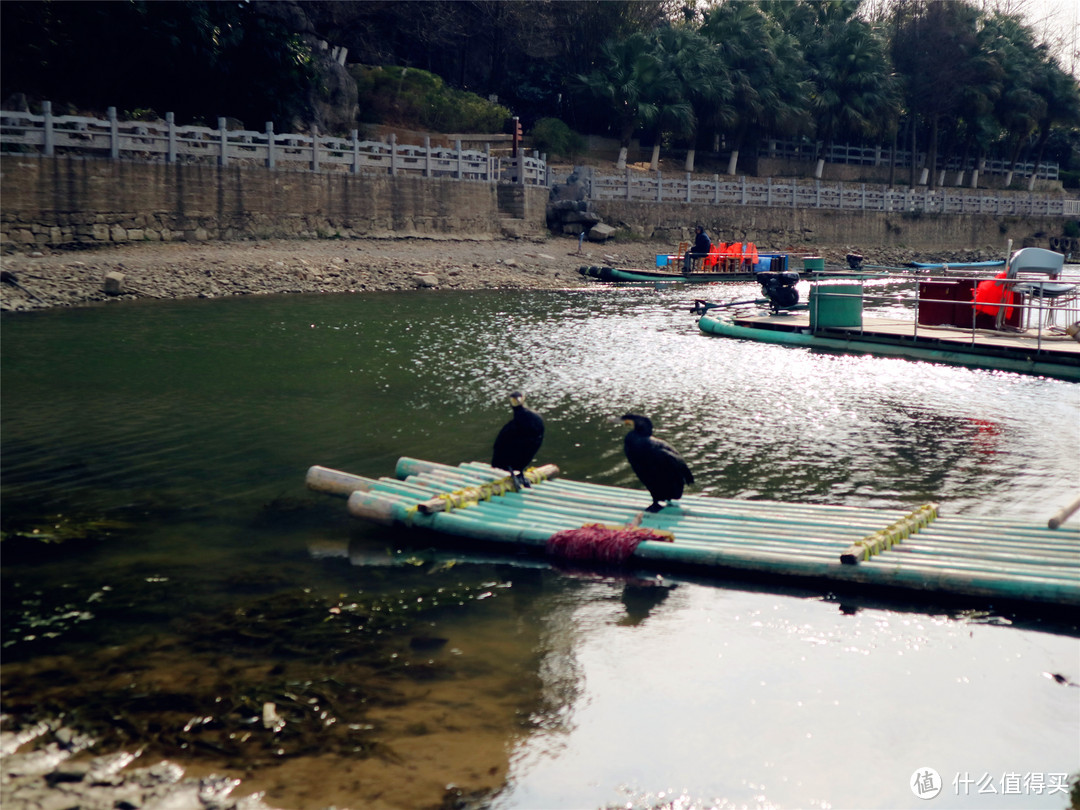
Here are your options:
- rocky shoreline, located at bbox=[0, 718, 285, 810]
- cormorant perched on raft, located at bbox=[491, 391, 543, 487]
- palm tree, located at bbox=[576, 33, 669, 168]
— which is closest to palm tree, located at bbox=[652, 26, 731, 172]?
palm tree, located at bbox=[576, 33, 669, 168]

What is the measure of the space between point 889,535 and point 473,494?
384 centimetres

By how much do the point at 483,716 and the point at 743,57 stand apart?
5321cm

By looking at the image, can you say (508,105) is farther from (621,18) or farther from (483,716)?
(483,716)

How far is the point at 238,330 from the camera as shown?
21.5 m

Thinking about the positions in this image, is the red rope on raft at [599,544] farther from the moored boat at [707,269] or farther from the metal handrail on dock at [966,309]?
the moored boat at [707,269]

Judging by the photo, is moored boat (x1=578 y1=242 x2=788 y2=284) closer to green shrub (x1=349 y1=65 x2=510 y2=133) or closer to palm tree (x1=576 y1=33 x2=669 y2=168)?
palm tree (x1=576 y1=33 x2=669 y2=168)

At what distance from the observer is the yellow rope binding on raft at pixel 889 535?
794 centimetres

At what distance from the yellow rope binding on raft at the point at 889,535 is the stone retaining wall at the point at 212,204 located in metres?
23.9

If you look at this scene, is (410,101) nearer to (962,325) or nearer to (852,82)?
(852,82)

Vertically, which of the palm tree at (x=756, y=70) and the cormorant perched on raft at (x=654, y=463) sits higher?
the palm tree at (x=756, y=70)

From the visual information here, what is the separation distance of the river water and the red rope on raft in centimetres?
23

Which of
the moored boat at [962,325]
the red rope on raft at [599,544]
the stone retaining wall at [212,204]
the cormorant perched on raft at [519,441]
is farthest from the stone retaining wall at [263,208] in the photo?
the red rope on raft at [599,544]

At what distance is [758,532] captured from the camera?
28.9 feet

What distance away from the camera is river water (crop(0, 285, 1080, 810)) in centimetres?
572
